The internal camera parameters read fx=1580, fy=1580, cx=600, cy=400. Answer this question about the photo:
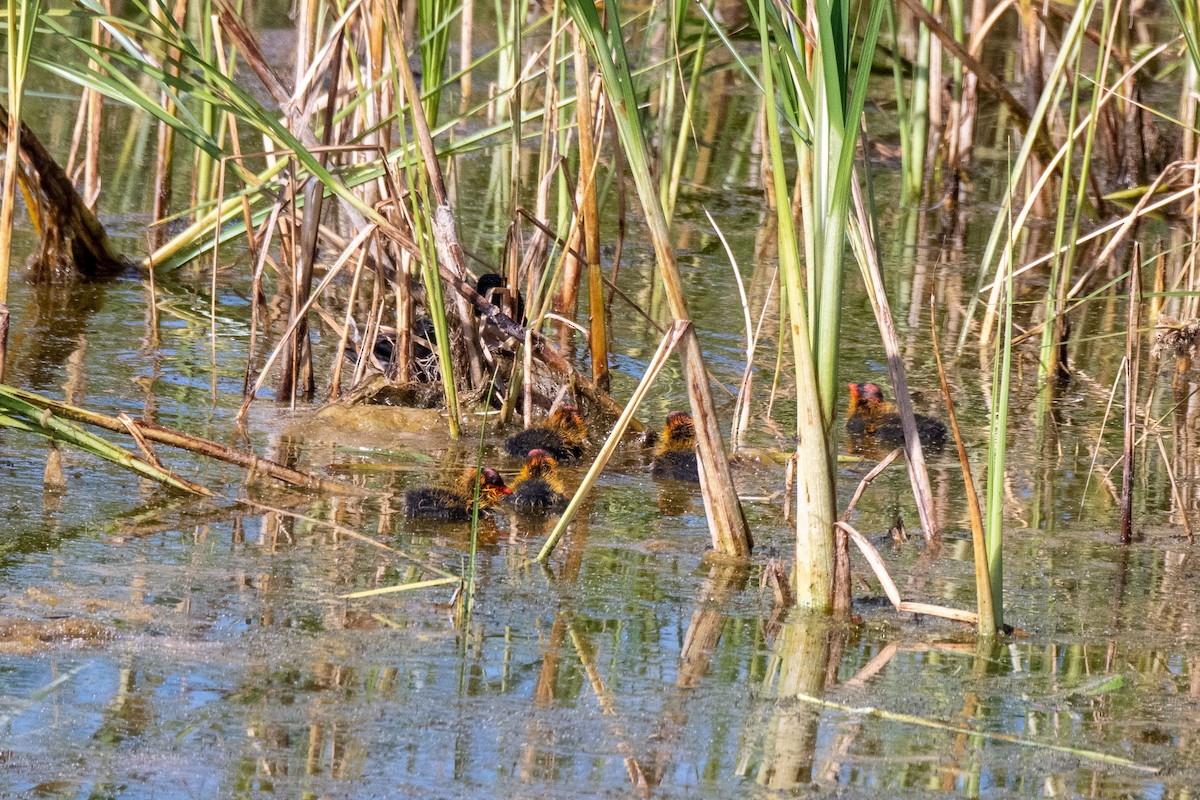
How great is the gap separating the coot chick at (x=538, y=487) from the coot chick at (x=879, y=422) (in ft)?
4.35

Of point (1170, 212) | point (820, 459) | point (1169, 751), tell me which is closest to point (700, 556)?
point (820, 459)

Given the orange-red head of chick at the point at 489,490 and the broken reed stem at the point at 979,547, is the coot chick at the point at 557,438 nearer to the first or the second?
the orange-red head of chick at the point at 489,490

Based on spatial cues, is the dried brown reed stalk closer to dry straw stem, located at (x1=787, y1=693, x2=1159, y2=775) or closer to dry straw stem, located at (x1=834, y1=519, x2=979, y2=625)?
dry straw stem, located at (x1=834, y1=519, x2=979, y2=625)

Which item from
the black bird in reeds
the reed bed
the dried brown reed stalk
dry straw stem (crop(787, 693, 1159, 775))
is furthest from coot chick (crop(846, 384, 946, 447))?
the dried brown reed stalk

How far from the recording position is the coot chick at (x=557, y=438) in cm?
480

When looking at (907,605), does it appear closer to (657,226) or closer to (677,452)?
(657,226)

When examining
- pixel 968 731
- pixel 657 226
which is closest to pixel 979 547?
pixel 968 731

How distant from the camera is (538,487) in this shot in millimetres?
4305

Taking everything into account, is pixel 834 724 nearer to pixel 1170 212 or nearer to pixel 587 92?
pixel 587 92

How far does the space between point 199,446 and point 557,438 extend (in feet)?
3.87

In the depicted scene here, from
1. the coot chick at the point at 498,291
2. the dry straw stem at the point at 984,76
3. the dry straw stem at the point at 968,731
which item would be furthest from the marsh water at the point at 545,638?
the dry straw stem at the point at 984,76

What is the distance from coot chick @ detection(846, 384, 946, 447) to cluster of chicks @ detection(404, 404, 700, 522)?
0.78 meters

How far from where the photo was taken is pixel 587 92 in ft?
16.0

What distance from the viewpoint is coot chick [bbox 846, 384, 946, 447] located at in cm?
526
